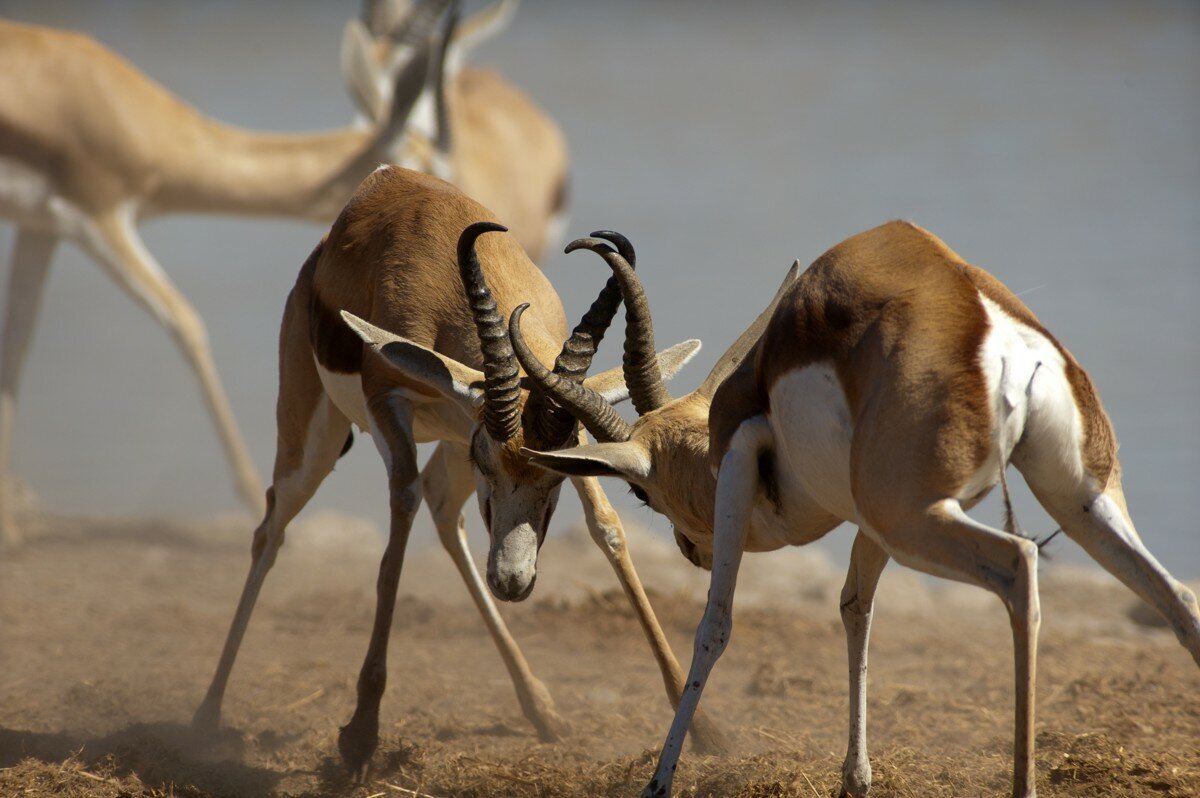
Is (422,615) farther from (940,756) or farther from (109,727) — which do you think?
(940,756)

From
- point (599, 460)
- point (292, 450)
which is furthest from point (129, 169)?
point (599, 460)

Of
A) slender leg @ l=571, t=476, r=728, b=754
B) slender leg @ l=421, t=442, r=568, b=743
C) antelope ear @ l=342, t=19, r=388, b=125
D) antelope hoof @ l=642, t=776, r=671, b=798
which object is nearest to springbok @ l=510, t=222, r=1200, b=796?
antelope hoof @ l=642, t=776, r=671, b=798

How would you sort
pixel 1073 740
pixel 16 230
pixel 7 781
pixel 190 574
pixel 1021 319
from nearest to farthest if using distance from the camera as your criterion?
pixel 1021 319, pixel 7 781, pixel 1073 740, pixel 190 574, pixel 16 230

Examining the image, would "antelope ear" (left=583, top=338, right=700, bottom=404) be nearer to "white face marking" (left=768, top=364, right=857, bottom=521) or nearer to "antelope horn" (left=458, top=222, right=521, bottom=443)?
"antelope horn" (left=458, top=222, right=521, bottom=443)

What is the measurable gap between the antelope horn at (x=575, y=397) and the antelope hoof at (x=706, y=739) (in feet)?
5.69

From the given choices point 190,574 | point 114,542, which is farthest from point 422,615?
point 114,542

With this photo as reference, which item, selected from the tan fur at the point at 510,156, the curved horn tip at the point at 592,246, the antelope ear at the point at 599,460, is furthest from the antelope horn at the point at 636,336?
the tan fur at the point at 510,156

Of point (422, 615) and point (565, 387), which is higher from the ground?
point (565, 387)

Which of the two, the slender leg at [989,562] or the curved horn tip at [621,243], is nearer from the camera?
the slender leg at [989,562]

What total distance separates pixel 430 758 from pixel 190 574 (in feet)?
18.7

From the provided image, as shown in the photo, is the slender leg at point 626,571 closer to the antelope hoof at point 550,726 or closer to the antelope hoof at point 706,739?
the antelope hoof at point 706,739

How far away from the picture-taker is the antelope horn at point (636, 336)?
203 inches

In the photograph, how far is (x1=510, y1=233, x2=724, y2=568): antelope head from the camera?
5035 mm

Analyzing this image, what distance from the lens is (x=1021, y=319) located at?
14.0 feet
